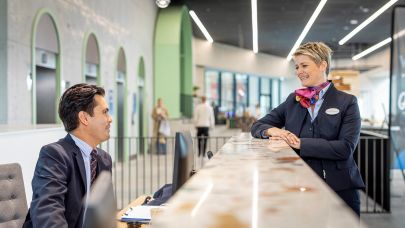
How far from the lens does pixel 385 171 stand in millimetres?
6352

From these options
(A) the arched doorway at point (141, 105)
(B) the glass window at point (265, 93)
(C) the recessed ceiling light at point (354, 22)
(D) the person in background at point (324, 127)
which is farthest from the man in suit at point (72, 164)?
(B) the glass window at point (265, 93)

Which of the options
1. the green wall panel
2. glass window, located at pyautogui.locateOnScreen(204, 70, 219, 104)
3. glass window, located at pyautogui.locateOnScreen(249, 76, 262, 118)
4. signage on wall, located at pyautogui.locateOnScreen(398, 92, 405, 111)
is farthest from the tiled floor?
glass window, located at pyautogui.locateOnScreen(249, 76, 262, 118)

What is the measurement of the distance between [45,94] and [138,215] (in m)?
5.57

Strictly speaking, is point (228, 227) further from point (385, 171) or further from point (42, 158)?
point (385, 171)

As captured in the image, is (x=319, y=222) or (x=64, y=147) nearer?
(x=319, y=222)

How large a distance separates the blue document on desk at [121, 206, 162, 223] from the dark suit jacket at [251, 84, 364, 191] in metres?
0.71

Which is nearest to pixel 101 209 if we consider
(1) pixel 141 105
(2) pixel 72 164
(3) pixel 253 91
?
(2) pixel 72 164

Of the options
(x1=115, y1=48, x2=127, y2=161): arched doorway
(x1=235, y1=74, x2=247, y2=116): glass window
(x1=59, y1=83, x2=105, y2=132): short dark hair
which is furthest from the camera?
(x1=235, y1=74, x2=247, y2=116): glass window

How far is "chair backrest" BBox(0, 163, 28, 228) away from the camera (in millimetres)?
2264

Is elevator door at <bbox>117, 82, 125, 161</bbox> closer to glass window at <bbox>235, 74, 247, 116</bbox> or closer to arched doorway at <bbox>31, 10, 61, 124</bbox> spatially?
arched doorway at <bbox>31, 10, 61, 124</bbox>

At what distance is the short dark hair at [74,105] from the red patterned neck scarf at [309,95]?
0.94m

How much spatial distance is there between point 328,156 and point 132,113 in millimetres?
10345

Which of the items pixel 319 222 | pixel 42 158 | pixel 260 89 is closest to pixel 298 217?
pixel 319 222

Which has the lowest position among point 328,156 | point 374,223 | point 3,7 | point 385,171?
point 374,223
